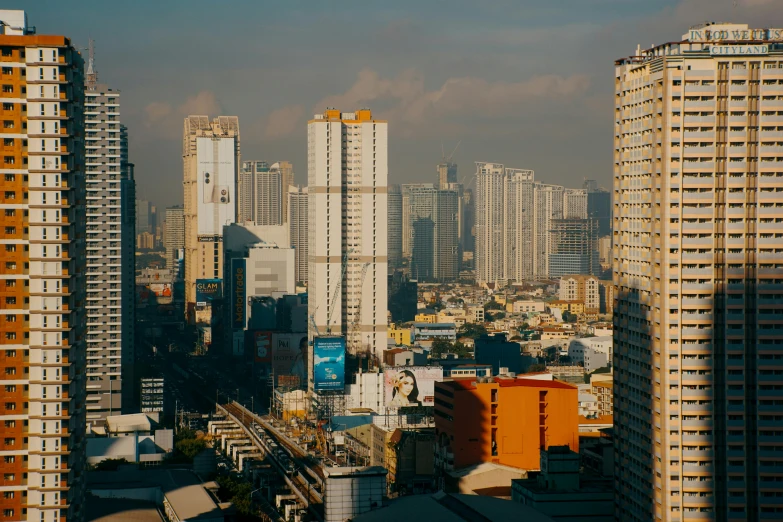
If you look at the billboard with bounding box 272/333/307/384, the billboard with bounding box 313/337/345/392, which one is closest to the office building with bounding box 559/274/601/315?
the billboard with bounding box 272/333/307/384

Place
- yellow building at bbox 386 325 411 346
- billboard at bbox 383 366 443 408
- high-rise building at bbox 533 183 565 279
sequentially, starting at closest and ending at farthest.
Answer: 1. billboard at bbox 383 366 443 408
2. yellow building at bbox 386 325 411 346
3. high-rise building at bbox 533 183 565 279

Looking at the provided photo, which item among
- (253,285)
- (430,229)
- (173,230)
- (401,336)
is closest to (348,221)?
(401,336)

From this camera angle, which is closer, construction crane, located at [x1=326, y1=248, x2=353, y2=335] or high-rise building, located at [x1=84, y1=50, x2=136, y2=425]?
high-rise building, located at [x1=84, y1=50, x2=136, y2=425]

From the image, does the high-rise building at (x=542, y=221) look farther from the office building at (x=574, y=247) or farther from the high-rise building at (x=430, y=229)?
the high-rise building at (x=430, y=229)

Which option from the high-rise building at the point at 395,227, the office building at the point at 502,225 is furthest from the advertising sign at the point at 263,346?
the office building at the point at 502,225

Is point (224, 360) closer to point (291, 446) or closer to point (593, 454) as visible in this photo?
point (291, 446)

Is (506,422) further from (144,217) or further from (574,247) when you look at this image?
(144,217)

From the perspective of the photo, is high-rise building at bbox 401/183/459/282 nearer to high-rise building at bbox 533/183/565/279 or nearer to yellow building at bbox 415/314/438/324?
high-rise building at bbox 533/183/565/279
